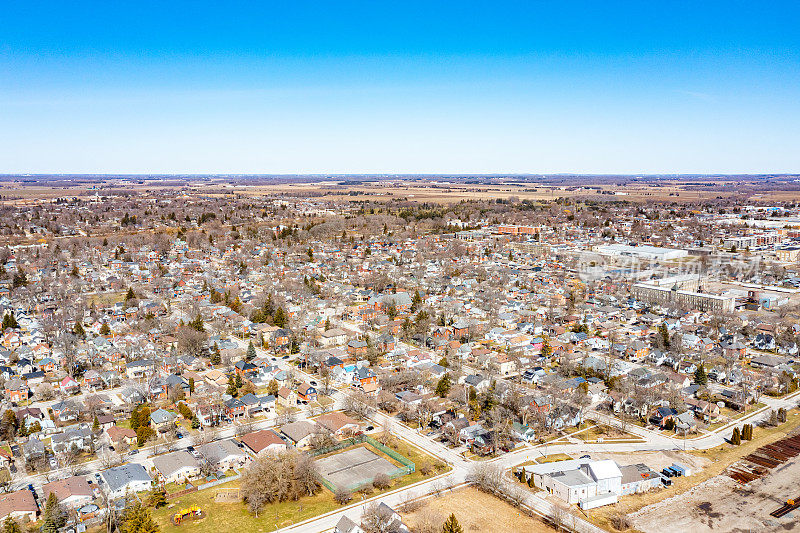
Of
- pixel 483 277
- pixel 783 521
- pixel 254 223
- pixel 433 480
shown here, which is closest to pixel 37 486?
pixel 433 480

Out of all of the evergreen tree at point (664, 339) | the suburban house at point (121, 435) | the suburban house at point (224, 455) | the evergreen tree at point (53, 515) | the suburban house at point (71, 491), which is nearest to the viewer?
the evergreen tree at point (53, 515)

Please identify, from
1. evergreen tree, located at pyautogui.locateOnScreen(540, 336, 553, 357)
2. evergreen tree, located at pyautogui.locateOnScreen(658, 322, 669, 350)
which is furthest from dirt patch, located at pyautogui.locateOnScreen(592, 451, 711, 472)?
evergreen tree, located at pyautogui.locateOnScreen(658, 322, 669, 350)

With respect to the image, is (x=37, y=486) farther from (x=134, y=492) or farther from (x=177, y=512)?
(x=177, y=512)

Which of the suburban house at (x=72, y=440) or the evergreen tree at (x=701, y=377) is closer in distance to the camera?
the suburban house at (x=72, y=440)

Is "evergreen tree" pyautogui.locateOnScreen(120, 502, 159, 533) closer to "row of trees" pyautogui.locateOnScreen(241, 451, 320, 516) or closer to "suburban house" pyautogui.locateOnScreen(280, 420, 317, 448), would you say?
"row of trees" pyautogui.locateOnScreen(241, 451, 320, 516)

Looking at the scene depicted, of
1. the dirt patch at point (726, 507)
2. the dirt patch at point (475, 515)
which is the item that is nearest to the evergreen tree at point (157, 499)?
the dirt patch at point (475, 515)

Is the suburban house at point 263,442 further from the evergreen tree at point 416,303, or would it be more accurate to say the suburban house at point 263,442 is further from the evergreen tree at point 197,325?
the evergreen tree at point 416,303
